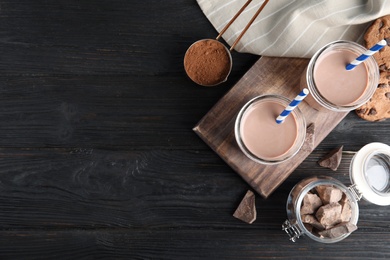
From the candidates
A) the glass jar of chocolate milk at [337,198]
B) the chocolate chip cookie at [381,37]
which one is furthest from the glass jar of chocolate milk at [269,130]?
the chocolate chip cookie at [381,37]

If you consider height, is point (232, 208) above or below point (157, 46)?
below

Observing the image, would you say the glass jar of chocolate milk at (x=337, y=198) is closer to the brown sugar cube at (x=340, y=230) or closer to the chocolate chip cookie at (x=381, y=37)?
the brown sugar cube at (x=340, y=230)

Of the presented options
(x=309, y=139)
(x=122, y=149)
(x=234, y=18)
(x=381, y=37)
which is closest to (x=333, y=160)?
(x=309, y=139)

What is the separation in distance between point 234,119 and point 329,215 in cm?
31

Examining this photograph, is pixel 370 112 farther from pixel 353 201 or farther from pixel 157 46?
pixel 157 46

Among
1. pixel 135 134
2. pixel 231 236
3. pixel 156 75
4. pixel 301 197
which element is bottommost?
pixel 231 236

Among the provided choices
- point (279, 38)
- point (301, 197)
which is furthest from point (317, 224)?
point (279, 38)

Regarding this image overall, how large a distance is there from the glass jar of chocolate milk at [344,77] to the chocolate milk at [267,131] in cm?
9

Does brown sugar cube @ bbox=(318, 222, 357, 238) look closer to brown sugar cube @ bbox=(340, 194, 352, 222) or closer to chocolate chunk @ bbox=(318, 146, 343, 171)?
brown sugar cube @ bbox=(340, 194, 352, 222)

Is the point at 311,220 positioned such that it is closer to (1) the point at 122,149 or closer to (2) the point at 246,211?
(2) the point at 246,211

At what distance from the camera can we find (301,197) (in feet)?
3.33

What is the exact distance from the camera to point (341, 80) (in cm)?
102

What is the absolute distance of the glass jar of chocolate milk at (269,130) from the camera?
0.99 metres

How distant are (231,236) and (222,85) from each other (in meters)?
0.38
